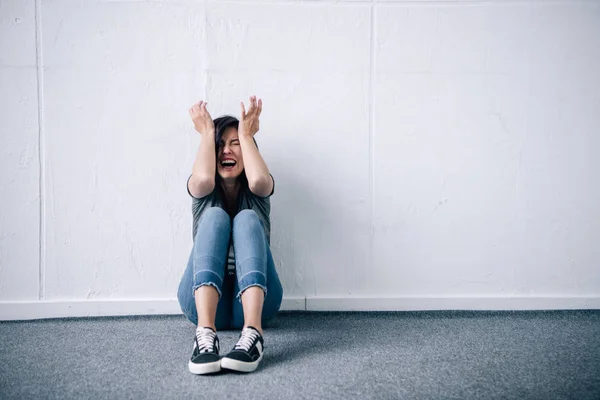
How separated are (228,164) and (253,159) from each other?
0.17m

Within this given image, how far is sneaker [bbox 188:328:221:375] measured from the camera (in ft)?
4.45

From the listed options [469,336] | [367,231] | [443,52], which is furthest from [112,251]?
[443,52]

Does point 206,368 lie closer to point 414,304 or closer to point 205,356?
point 205,356

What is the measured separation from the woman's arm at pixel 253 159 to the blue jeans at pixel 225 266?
0.14 meters

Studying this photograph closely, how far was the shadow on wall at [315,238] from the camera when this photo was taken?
214 cm

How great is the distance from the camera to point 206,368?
1.35 metres

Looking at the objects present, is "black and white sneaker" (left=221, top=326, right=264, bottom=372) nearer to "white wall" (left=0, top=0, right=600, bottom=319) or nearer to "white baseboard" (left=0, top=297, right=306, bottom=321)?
"white wall" (left=0, top=0, right=600, bottom=319)

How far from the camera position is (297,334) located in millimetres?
1798

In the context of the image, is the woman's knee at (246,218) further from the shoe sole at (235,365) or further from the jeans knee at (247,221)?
the shoe sole at (235,365)

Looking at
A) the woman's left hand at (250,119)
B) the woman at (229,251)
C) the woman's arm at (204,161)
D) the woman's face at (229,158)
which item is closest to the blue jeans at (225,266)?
the woman at (229,251)

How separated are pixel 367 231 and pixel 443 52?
3.36 ft

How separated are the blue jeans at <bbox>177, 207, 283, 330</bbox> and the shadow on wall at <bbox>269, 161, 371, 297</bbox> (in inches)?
18.3

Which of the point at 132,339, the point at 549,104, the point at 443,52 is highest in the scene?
the point at 443,52

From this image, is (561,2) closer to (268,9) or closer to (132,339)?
(268,9)
